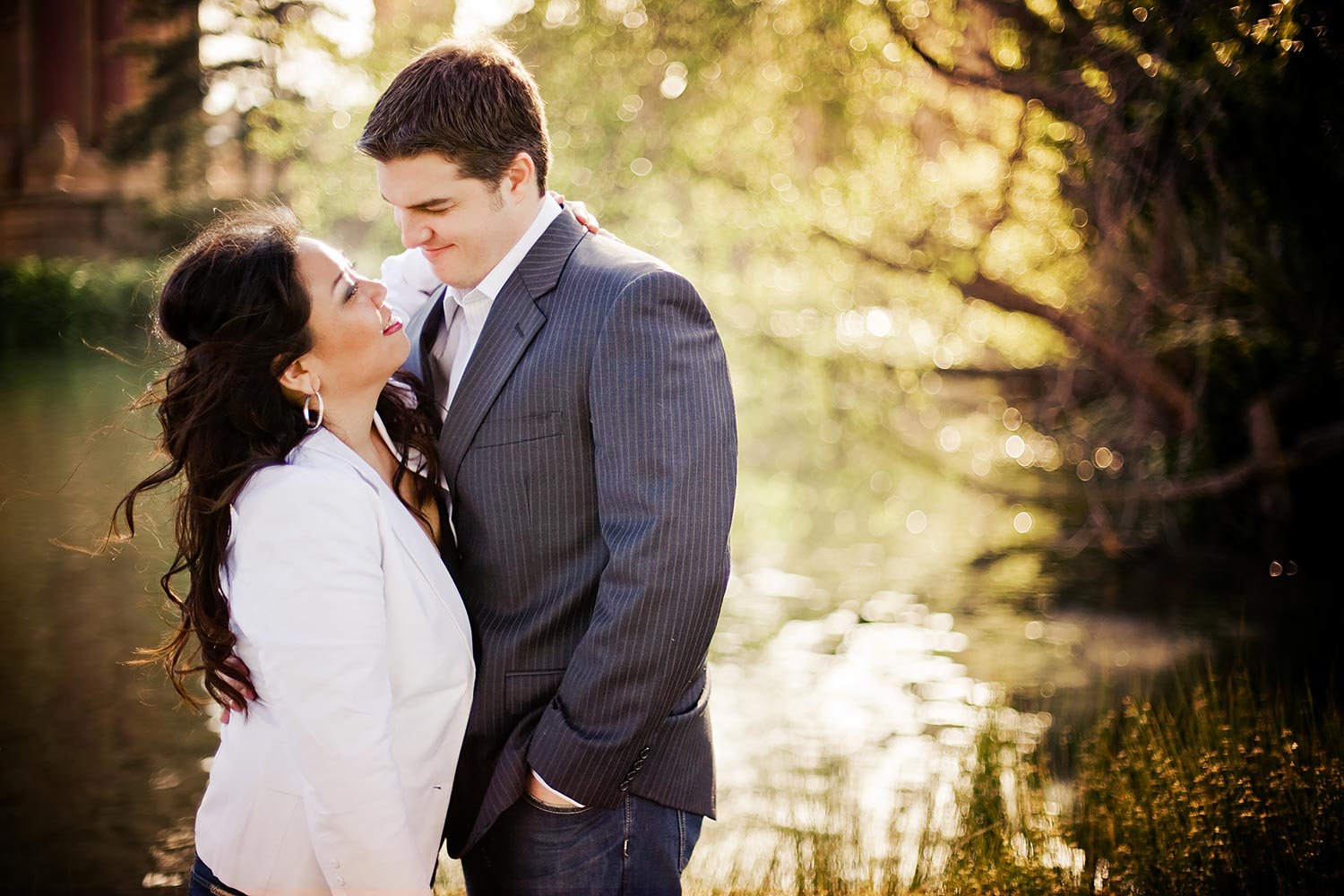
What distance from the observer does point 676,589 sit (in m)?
1.80

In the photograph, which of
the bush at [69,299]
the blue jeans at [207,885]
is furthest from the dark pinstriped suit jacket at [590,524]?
the bush at [69,299]

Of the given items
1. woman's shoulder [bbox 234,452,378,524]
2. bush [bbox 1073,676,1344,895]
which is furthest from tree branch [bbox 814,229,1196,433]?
woman's shoulder [bbox 234,452,378,524]

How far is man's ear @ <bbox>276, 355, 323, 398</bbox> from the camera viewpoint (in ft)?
6.23

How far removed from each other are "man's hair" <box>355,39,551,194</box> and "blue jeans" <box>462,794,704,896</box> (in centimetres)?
115

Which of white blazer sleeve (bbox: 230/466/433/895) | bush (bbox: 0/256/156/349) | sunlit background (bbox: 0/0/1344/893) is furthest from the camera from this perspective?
sunlit background (bbox: 0/0/1344/893)

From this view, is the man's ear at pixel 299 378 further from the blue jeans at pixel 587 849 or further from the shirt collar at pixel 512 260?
the blue jeans at pixel 587 849

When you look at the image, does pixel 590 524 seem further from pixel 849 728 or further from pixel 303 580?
pixel 849 728

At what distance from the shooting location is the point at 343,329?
193 cm

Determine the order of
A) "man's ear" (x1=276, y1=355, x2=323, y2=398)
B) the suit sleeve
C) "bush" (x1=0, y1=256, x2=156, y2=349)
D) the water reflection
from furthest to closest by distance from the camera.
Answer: "bush" (x1=0, y1=256, x2=156, y2=349) < the water reflection < "man's ear" (x1=276, y1=355, x2=323, y2=398) < the suit sleeve

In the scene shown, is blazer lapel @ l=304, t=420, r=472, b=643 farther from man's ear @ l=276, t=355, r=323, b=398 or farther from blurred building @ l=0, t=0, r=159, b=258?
blurred building @ l=0, t=0, r=159, b=258

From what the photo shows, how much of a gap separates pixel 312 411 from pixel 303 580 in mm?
406

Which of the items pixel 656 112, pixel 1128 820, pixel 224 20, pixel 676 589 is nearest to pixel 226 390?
pixel 676 589

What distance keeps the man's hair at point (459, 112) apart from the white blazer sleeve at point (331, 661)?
656mm

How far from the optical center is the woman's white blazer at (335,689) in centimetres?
162
